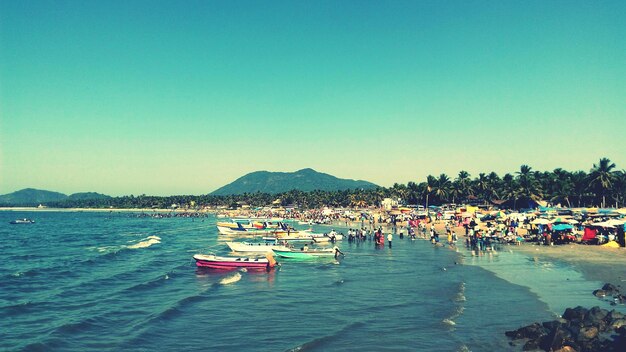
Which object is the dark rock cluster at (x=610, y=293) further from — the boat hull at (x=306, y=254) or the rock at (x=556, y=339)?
the boat hull at (x=306, y=254)

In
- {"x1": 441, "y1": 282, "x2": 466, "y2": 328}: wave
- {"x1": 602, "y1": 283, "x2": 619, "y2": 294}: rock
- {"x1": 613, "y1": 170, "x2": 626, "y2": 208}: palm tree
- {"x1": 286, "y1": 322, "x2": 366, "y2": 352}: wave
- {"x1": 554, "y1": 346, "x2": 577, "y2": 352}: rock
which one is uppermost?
{"x1": 613, "y1": 170, "x2": 626, "y2": 208}: palm tree

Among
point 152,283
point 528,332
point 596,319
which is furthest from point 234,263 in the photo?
point 596,319

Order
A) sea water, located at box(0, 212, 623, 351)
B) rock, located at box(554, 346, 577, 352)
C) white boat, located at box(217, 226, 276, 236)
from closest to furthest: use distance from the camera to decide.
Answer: rock, located at box(554, 346, 577, 352)
sea water, located at box(0, 212, 623, 351)
white boat, located at box(217, 226, 276, 236)

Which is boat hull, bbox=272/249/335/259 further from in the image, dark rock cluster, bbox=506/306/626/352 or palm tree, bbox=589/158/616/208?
palm tree, bbox=589/158/616/208

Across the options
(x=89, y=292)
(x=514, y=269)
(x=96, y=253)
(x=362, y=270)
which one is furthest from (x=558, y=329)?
(x=96, y=253)

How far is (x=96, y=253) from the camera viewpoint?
45906 mm

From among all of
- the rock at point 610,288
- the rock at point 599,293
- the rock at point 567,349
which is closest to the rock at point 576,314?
the rock at point 567,349

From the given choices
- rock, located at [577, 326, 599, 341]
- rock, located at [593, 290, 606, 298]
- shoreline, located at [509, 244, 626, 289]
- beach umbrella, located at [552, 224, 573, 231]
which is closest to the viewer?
rock, located at [577, 326, 599, 341]

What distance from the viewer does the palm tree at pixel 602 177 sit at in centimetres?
7475

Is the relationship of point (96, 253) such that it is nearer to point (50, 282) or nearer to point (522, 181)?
point (50, 282)

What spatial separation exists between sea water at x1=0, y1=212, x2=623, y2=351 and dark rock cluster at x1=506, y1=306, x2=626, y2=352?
0.91m

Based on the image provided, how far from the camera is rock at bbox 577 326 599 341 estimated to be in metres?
14.2

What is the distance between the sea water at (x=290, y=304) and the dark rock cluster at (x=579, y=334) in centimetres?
91

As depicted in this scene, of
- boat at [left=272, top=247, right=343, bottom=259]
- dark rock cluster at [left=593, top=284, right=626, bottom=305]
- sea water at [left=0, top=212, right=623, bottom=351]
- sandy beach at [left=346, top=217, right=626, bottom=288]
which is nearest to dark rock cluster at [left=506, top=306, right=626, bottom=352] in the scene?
sea water at [left=0, top=212, right=623, bottom=351]
